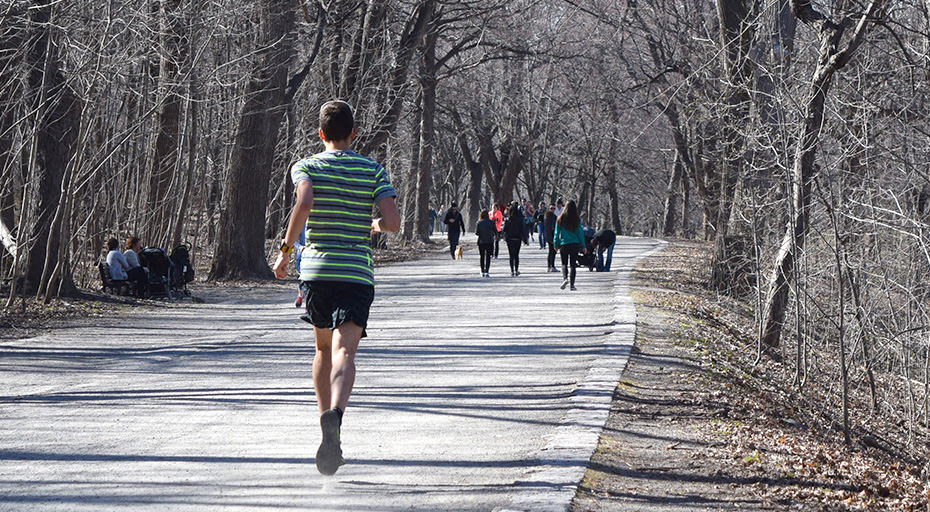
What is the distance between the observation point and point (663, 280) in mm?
24469

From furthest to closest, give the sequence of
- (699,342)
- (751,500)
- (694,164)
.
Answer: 1. (694,164)
2. (699,342)
3. (751,500)

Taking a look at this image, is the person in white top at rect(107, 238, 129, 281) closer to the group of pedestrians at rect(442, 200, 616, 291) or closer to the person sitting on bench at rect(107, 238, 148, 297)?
the person sitting on bench at rect(107, 238, 148, 297)

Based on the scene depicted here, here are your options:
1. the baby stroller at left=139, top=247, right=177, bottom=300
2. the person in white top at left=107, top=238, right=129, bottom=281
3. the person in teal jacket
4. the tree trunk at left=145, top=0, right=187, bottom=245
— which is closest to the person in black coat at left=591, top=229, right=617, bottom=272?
the person in teal jacket

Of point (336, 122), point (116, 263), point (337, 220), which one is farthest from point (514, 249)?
point (337, 220)

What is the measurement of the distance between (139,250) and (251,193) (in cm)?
539

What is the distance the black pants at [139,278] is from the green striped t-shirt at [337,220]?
12.9 meters

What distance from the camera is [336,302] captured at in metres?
5.68

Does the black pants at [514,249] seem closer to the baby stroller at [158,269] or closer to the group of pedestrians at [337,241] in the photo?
the baby stroller at [158,269]

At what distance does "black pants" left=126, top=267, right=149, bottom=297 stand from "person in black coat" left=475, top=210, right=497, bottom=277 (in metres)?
8.46

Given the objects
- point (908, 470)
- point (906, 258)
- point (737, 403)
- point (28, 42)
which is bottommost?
point (908, 470)

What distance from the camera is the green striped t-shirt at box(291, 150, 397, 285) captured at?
5.70 metres

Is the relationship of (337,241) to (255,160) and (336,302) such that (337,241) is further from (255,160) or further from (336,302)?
(255,160)

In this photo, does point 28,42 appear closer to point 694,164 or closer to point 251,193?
point 251,193

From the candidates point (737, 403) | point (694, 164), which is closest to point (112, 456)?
point (737, 403)
